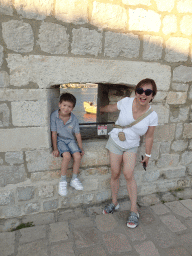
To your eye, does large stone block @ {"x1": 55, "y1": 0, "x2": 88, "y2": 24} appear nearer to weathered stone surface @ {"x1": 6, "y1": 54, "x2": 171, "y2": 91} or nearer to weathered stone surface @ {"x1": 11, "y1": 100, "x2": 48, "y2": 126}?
weathered stone surface @ {"x1": 6, "y1": 54, "x2": 171, "y2": 91}

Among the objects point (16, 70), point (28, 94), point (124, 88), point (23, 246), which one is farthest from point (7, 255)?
point (124, 88)

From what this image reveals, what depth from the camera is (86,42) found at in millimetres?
2051

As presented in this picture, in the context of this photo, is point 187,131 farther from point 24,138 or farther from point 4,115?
point 4,115

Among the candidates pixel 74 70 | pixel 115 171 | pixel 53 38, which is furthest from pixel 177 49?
pixel 115 171

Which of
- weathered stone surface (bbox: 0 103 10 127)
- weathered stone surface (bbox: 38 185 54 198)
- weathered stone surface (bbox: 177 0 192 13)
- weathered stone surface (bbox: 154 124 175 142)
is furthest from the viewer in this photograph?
weathered stone surface (bbox: 154 124 175 142)

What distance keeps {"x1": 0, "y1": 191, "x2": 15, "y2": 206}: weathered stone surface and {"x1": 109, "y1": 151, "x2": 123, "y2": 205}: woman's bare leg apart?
126cm

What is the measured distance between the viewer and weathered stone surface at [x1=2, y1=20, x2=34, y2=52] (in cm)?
181

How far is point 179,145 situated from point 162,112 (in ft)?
2.13

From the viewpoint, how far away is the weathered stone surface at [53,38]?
1.91 meters

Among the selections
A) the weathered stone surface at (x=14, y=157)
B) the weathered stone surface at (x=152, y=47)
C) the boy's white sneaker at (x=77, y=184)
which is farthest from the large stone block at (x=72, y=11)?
the boy's white sneaker at (x=77, y=184)

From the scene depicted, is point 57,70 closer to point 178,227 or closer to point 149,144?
point 149,144

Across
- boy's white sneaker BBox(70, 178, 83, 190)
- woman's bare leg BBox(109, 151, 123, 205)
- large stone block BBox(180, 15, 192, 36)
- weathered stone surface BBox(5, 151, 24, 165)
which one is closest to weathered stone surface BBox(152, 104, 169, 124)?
woman's bare leg BBox(109, 151, 123, 205)

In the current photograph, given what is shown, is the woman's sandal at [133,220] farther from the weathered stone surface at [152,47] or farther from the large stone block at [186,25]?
the large stone block at [186,25]

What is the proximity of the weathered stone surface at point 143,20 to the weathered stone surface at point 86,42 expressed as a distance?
43 cm
